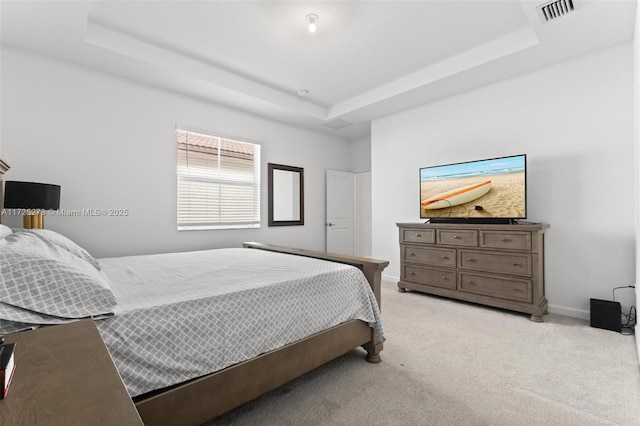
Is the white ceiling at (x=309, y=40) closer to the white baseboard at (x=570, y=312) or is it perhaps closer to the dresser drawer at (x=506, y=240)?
the dresser drawer at (x=506, y=240)

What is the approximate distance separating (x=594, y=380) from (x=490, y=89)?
323 centimetres

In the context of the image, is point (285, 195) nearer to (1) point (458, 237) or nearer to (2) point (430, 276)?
(2) point (430, 276)

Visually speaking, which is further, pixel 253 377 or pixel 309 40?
pixel 309 40

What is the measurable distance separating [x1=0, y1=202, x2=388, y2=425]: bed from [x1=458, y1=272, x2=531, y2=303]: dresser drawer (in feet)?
5.88

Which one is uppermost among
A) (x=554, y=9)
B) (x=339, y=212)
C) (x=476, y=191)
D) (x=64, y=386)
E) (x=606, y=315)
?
(x=554, y=9)

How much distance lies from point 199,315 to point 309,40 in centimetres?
281

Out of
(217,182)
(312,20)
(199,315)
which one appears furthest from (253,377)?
(217,182)

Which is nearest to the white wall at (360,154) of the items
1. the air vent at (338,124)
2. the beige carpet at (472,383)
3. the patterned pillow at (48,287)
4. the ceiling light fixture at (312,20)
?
the air vent at (338,124)

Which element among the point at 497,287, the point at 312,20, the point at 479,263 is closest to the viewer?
the point at 312,20

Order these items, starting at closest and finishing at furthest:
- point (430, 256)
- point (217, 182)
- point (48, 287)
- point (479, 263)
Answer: point (48, 287), point (479, 263), point (430, 256), point (217, 182)

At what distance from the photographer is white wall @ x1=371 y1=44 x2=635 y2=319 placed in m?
2.94

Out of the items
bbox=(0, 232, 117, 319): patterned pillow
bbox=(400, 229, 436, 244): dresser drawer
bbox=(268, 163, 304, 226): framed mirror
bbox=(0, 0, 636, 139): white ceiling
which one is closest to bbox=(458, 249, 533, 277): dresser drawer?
bbox=(400, 229, 436, 244): dresser drawer

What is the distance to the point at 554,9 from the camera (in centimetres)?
251

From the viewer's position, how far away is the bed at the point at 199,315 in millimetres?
1194
